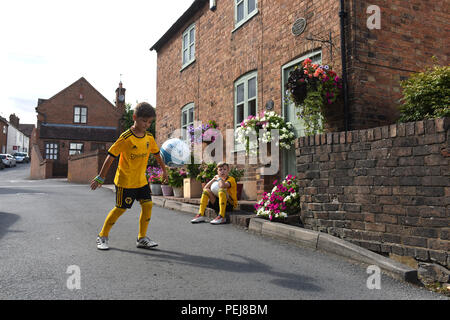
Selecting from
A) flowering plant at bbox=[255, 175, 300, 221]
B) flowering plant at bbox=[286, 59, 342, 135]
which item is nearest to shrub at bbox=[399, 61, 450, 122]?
flowering plant at bbox=[286, 59, 342, 135]

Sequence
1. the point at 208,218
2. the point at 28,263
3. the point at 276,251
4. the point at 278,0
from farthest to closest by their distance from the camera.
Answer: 1. the point at 278,0
2. the point at 208,218
3. the point at 276,251
4. the point at 28,263

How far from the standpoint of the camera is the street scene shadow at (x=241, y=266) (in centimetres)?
340

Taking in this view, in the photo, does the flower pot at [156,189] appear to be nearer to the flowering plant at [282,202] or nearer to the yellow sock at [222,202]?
the yellow sock at [222,202]

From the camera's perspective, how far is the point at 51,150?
35.5 metres

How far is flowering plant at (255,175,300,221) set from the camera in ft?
19.4

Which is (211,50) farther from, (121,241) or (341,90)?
(121,241)

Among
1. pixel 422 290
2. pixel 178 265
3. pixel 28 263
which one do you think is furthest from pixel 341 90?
pixel 28 263

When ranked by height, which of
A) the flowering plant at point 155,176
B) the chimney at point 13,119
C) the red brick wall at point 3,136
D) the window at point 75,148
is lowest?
the flowering plant at point 155,176

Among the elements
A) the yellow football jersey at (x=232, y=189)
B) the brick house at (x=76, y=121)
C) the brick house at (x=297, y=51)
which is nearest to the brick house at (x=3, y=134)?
the brick house at (x=76, y=121)

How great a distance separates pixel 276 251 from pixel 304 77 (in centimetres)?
319

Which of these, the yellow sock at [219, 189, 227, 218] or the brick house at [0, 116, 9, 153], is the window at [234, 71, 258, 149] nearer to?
the yellow sock at [219, 189, 227, 218]

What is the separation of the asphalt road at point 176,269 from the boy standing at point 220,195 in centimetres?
60

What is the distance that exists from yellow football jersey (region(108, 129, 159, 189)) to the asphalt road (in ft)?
2.96

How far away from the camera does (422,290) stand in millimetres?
3414
